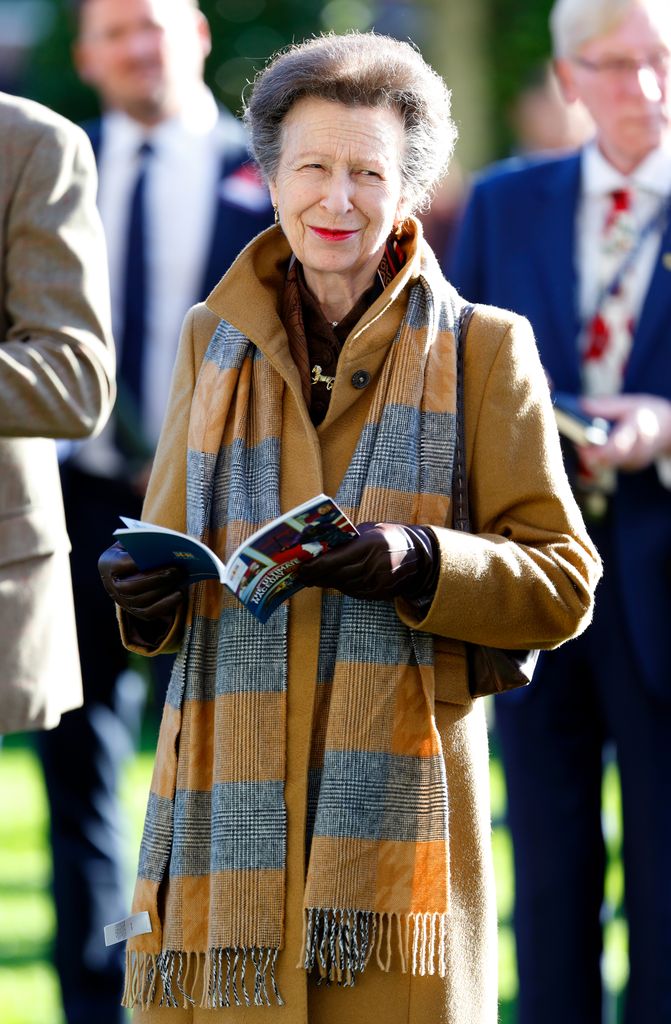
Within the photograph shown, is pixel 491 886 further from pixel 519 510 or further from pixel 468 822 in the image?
pixel 519 510

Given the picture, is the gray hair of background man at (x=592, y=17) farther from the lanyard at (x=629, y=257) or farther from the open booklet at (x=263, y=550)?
the open booklet at (x=263, y=550)

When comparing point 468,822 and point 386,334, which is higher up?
point 386,334

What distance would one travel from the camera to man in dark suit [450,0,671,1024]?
14.5 feet

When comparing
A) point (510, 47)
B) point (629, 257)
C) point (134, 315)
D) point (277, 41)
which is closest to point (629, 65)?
point (629, 257)

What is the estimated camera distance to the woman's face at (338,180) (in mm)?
3123

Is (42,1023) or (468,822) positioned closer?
(468,822)

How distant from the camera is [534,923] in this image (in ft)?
15.0

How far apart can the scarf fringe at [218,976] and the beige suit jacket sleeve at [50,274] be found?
1.00 metres

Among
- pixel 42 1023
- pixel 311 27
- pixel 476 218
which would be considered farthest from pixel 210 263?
pixel 311 27

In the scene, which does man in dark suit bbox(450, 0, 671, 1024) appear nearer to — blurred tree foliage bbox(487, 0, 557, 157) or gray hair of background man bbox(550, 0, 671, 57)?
gray hair of background man bbox(550, 0, 671, 57)

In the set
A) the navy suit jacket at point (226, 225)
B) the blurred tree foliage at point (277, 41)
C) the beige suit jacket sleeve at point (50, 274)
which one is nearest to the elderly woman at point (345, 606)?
the beige suit jacket sleeve at point (50, 274)

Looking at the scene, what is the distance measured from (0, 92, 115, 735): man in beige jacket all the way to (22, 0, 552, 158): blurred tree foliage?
32.9 ft

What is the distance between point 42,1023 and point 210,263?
2.14 metres

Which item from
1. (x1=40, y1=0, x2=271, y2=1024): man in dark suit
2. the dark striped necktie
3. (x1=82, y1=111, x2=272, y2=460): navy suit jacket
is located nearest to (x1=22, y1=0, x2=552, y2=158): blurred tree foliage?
(x1=40, y1=0, x2=271, y2=1024): man in dark suit
